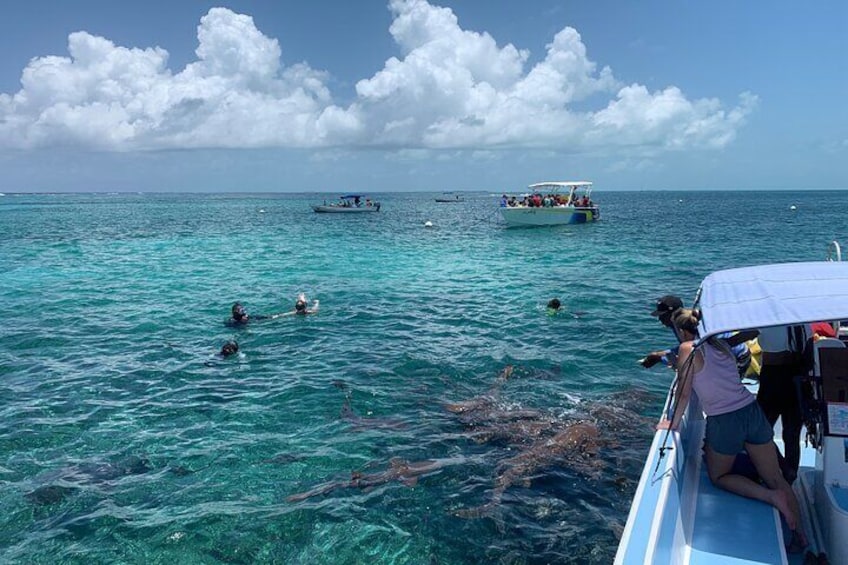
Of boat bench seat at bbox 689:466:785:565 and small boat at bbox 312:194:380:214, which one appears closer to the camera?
boat bench seat at bbox 689:466:785:565

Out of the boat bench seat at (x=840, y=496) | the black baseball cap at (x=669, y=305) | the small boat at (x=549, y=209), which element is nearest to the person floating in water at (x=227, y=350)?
the black baseball cap at (x=669, y=305)

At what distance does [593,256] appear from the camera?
35.6 meters

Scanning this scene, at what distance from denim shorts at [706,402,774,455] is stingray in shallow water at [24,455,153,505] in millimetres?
8881

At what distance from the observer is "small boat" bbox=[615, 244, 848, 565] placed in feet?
16.4

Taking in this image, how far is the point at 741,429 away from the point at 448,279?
23.5 m

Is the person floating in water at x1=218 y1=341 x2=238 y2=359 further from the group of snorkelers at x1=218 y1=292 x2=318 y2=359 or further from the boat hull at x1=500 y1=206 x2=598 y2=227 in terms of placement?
the boat hull at x1=500 y1=206 x2=598 y2=227

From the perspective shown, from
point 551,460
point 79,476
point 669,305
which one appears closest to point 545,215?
point 551,460

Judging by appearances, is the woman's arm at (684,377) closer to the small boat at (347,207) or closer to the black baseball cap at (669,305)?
the black baseball cap at (669,305)

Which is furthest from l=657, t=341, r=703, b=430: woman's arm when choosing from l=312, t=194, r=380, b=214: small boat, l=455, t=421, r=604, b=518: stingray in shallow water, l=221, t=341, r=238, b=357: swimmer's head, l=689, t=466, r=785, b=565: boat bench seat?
l=312, t=194, r=380, b=214: small boat

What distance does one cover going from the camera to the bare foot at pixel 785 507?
5.33 meters

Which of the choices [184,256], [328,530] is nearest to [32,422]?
[328,530]

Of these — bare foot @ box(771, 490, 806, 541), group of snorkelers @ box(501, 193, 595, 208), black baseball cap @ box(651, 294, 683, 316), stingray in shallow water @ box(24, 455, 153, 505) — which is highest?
group of snorkelers @ box(501, 193, 595, 208)

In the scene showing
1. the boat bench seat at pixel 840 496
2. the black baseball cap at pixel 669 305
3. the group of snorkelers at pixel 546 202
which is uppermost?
the group of snorkelers at pixel 546 202

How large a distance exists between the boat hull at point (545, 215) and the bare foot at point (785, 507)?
49.5 m
